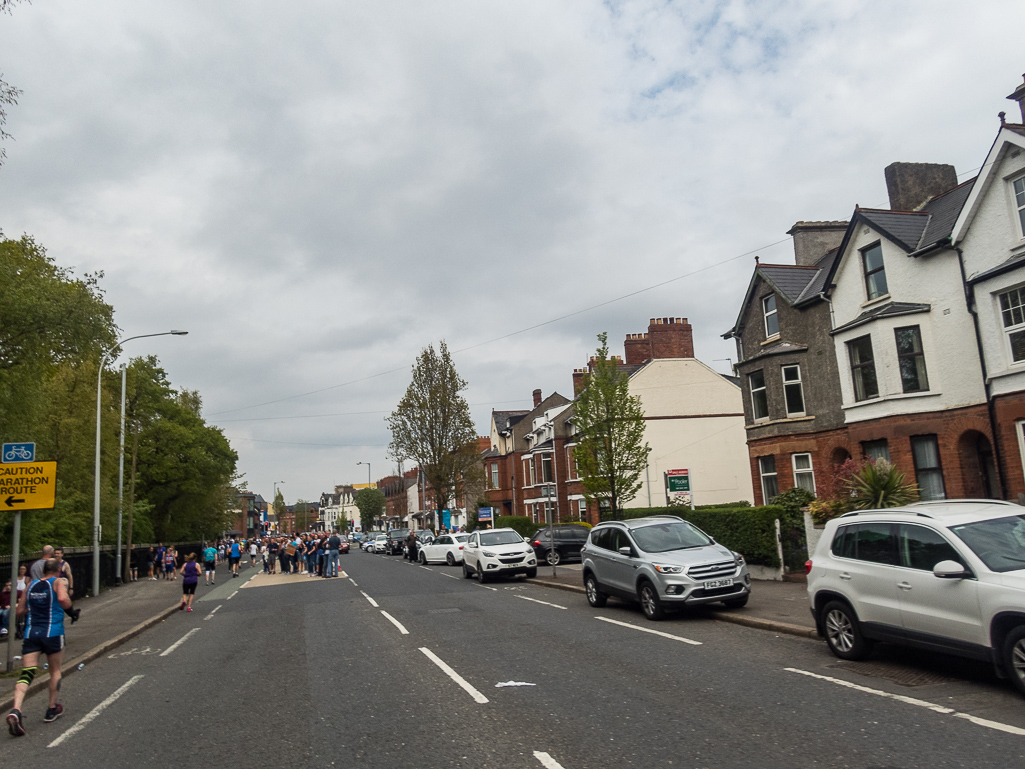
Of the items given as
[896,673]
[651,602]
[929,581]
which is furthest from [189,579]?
[929,581]

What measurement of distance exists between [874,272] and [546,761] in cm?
1989

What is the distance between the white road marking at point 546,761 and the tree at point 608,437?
1747 cm

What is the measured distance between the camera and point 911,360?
20.2m

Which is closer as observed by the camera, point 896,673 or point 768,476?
point 896,673

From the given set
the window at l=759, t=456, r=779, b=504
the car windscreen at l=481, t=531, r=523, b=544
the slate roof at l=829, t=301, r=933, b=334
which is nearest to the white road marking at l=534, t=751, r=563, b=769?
the slate roof at l=829, t=301, r=933, b=334

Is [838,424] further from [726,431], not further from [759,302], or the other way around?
[726,431]

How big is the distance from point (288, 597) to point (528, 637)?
491 inches

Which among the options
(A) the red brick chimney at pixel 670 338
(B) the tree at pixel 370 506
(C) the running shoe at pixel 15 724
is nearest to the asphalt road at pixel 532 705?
(C) the running shoe at pixel 15 724

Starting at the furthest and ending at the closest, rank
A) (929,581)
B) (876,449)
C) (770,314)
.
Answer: (770,314)
(876,449)
(929,581)

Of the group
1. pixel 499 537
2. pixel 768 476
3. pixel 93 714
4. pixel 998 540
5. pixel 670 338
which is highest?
pixel 670 338

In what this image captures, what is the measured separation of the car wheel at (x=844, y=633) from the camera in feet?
27.7

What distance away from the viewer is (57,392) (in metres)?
30.0

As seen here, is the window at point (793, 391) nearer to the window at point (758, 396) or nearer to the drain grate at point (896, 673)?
the window at point (758, 396)

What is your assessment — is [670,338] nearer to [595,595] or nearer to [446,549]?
[446,549]
